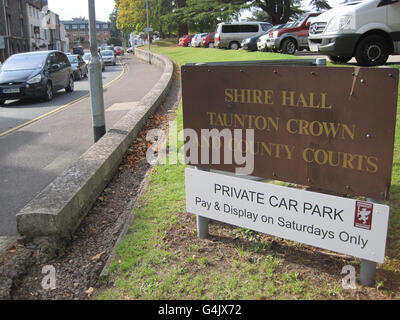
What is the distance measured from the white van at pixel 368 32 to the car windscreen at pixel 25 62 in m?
10.2

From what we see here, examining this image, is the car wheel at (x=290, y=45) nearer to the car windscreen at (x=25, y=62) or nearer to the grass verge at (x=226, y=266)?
the car windscreen at (x=25, y=62)

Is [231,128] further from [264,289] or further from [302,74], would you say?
[264,289]

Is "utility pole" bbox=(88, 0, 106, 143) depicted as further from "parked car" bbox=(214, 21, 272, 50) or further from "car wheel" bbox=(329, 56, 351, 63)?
"parked car" bbox=(214, 21, 272, 50)

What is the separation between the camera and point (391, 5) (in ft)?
34.7

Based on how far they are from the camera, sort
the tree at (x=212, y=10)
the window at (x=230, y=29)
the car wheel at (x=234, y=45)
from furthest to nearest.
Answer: the tree at (x=212, y=10) → the car wheel at (x=234, y=45) → the window at (x=230, y=29)

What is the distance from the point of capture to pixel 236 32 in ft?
111

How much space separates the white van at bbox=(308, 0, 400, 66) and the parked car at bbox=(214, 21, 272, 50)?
925 inches

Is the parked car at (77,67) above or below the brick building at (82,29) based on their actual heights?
below

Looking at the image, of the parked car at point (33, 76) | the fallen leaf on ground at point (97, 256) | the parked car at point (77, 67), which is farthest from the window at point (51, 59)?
the fallen leaf on ground at point (97, 256)

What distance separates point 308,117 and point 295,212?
70 centimetres

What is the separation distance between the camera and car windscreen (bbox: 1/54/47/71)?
15.2m

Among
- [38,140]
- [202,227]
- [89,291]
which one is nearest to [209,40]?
[38,140]

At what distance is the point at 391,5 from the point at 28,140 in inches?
352

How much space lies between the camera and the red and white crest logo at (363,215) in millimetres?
2844
